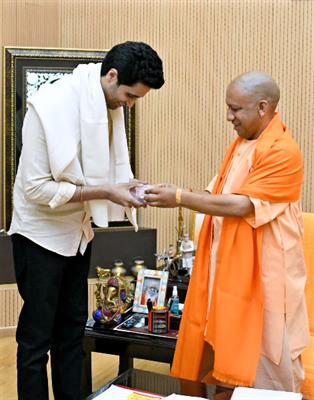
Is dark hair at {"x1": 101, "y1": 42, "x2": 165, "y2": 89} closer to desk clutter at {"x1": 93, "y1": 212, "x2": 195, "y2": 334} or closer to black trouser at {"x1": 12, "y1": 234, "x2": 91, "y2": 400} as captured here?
black trouser at {"x1": 12, "y1": 234, "x2": 91, "y2": 400}

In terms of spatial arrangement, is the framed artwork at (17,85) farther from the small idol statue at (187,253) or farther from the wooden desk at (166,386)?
the wooden desk at (166,386)

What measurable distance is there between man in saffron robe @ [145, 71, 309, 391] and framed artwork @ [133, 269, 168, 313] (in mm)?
665

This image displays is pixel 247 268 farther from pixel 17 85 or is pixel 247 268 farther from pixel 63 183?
pixel 17 85

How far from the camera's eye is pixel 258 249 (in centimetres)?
211

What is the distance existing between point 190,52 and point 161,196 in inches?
82.0

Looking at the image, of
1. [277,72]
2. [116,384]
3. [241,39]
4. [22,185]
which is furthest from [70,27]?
[116,384]

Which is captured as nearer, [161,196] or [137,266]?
[161,196]

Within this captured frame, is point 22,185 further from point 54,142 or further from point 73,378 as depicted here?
point 73,378

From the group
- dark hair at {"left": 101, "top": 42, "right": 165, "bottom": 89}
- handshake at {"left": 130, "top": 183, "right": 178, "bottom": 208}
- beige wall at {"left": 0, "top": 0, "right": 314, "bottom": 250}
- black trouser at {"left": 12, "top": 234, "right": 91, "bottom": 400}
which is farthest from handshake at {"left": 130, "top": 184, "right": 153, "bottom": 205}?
beige wall at {"left": 0, "top": 0, "right": 314, "bottom": 250}

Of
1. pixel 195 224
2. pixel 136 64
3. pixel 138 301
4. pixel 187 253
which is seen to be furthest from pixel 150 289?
pixel 136 64

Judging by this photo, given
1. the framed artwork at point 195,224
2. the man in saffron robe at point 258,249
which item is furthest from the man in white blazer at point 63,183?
the framed artwork at point 195,224

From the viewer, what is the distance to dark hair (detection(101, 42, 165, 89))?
1.94 m

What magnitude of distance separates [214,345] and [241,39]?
7.73 ft

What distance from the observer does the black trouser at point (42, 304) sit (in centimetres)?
205
